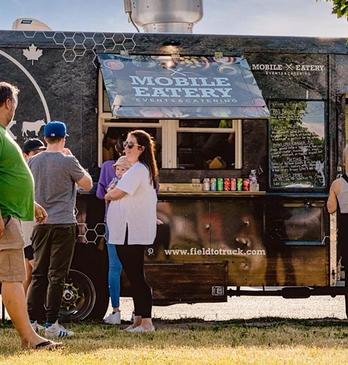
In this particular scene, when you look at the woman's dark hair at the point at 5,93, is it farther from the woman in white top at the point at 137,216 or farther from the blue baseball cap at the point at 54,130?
the woman in white top at the point at 137,216

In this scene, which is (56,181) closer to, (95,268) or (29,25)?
(95,268)

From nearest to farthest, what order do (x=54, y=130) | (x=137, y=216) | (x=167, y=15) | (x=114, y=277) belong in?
(x=54, y=130), (x=137, y=216), (x=114, y=277), (x=167, y=15)

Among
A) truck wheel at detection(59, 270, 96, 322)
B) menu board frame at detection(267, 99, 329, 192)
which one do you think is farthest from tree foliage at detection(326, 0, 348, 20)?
truck wheel at detection(59, 270, 96, 322)

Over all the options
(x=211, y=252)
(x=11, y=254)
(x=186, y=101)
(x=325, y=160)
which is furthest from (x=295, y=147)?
(x=11, y=254)

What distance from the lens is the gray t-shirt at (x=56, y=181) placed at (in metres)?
7.80

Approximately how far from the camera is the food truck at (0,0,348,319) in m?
8.99

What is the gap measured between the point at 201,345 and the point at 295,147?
9.24 ft

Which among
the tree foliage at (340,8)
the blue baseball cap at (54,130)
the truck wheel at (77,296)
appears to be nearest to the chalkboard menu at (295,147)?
the tree foliage at (340,8)

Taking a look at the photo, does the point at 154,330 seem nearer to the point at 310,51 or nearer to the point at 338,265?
the point at 338,265

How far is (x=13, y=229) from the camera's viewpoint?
21.1 feet

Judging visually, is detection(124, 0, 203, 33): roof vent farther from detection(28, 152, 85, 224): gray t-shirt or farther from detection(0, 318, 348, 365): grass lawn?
detection(0, 318, 348, 365): grass lawn

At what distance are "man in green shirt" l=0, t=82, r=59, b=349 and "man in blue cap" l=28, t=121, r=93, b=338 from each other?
124 centimetres

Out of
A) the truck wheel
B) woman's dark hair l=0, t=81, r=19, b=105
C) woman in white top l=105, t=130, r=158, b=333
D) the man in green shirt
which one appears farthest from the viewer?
the truck wheel

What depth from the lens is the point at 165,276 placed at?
8.96 meters
